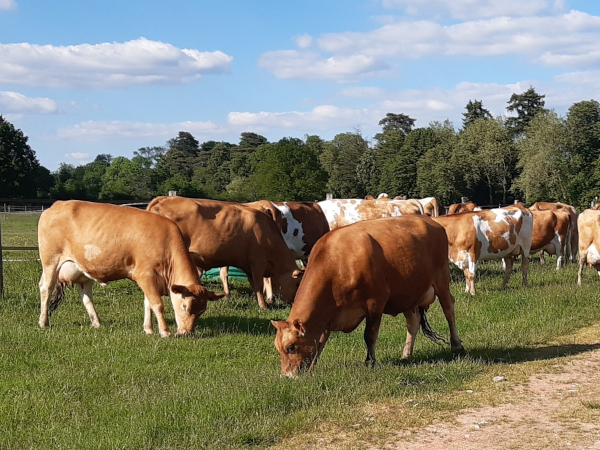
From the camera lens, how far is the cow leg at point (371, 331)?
8258mm

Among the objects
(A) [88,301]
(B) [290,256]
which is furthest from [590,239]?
(A) [88,301]

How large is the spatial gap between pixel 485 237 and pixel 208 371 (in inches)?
404

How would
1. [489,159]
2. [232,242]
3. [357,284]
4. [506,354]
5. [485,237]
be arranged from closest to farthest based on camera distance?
[357,284] < [506,354] < [232,242] < [485,237] < [489,159]

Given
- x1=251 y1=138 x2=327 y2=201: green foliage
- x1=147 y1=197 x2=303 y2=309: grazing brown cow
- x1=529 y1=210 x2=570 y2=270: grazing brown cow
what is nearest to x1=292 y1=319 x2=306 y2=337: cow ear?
x1=147 y1=197 x2=303 y2=309: grazing brown cow

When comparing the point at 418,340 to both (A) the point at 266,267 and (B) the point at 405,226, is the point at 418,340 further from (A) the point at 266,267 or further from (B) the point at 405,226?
(A) the point at 266,267

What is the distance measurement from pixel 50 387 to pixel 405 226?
4655 millimetres

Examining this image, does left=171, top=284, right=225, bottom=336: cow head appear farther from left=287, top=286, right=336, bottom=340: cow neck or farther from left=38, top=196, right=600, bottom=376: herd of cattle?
left=287, top=286, right=336, bottom=340: cow neck

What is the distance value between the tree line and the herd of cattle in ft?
151

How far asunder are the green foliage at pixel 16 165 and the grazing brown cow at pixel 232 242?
59783mm

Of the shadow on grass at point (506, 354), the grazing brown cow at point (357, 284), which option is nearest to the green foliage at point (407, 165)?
the shadow on grass at point (506, 354)

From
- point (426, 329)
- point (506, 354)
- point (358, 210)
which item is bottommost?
point (506, 354)

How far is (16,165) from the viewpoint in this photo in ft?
231

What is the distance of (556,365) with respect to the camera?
8938 millimetres

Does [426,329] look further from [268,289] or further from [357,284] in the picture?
[268,289]
